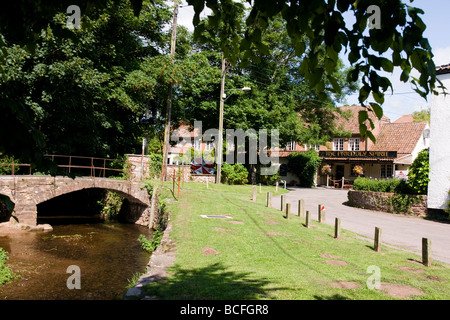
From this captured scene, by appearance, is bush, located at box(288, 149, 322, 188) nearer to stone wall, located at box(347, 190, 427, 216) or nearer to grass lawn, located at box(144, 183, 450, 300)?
stone wall, located at box(347, 190, 427, 216)

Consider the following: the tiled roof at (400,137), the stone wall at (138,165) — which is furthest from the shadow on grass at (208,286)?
the tiled roof at (400,137)

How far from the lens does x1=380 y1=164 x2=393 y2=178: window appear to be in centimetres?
3969

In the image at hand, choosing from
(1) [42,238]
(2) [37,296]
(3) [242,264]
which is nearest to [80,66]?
(1) [42,238]

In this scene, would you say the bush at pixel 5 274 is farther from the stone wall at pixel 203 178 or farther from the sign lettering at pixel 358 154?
the sign lettering at pixel 358 154

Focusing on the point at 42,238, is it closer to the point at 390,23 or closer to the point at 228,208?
the point at 228,208

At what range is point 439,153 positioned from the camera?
18422 millimetres

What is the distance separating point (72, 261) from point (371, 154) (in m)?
35.2

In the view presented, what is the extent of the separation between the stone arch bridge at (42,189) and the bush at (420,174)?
592 inches

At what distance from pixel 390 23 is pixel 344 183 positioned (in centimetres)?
4253

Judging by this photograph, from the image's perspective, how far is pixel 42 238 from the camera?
14086 mm

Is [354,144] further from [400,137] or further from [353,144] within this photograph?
[400,137]

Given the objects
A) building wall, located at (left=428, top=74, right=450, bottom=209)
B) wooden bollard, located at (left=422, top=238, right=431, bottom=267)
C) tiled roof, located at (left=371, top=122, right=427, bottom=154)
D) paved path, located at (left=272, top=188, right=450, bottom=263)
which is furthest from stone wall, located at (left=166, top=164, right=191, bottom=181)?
tiled roof, located at (left=371, top=122, right=427, bottom=154)

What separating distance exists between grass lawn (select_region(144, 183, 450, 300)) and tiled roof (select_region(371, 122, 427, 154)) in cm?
3100

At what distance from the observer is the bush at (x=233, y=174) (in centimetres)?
3089
